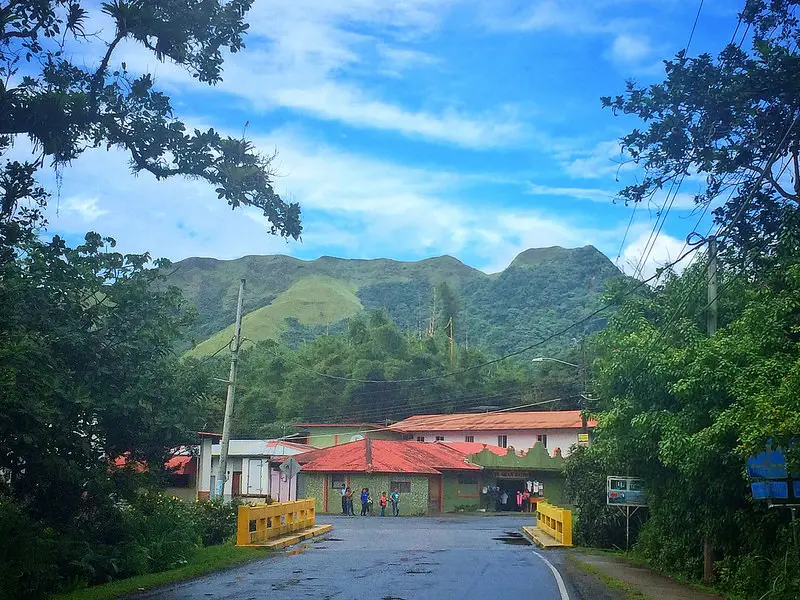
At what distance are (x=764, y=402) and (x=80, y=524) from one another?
12931mm

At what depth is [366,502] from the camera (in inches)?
1960

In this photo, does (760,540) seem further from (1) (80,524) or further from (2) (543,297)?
(2) (543,297)

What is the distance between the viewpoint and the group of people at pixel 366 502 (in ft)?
164

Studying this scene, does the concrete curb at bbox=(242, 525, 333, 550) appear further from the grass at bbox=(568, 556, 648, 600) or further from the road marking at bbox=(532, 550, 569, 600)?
the grass at bbox=(568, 556, 648, 600)

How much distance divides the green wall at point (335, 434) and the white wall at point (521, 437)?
6.49 metres

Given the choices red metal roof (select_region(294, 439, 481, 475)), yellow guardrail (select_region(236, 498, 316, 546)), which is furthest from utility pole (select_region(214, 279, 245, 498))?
red metal roof (select_region(294, 439, 481, 475))

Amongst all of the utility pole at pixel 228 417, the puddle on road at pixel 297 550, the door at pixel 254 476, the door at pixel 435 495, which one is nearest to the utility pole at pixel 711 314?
the puddle on road at pixel 297 550

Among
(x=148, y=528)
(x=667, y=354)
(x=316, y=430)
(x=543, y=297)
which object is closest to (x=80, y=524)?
(x=148, y=528)

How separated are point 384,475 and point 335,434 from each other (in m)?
17.5

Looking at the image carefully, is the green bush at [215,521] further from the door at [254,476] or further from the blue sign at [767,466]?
the door at [254,476]

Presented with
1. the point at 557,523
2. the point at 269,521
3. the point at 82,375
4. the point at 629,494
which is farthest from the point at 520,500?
the point at 82,375

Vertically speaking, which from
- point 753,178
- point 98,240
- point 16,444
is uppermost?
point 753,178

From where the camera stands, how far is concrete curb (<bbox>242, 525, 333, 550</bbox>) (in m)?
23.4

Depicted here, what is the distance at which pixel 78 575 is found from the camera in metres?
15.5
